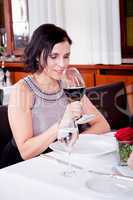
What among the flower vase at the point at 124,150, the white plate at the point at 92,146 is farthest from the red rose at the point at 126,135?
the white plate at the point at 92,146

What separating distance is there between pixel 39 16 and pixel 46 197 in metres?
2.96

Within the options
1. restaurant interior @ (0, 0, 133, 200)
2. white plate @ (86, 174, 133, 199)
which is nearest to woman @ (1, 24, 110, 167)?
restaurant interior @ (0, 0, 133, 200)

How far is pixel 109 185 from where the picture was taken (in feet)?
3.62

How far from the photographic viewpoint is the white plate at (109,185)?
1057 millimetres

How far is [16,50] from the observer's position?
4430 millimetres

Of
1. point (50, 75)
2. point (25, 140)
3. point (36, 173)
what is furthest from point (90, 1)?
point (36, 173)

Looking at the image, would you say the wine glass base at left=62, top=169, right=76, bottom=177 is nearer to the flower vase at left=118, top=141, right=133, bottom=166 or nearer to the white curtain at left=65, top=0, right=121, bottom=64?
the flower vase at left=118, top=141, right=133, bottom=166

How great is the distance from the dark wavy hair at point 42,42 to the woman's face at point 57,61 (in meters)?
0.02

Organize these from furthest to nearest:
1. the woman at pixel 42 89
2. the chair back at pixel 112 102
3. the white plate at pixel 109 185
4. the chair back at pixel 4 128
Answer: the chair back at pixel 112 102 < the chair back at pixel 4 128 < the woman at pixel 42 89 < the white plate at pixel 109 185

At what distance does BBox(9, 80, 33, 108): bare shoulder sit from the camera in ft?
5.71

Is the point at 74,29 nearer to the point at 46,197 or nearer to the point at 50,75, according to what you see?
the point at 50,75

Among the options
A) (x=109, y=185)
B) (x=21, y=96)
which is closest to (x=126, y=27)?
(x=21, y=96)

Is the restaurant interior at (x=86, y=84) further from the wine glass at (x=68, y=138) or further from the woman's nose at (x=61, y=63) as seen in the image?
the woman's nose at (x=61, y=63)

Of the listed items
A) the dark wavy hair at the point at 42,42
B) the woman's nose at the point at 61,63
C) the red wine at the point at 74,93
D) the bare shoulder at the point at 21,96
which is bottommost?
the bare shoulder at the point at 21,96
